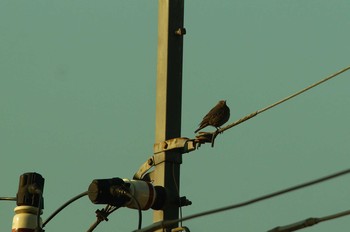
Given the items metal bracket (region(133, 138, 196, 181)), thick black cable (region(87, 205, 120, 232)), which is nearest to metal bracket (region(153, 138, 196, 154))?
metal bracket (region(133, 138, 196, 181))

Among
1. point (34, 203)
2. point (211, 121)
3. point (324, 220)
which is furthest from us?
point (211, 121)

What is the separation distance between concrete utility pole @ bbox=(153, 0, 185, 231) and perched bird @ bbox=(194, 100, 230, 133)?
104 inches

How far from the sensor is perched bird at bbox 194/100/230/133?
14.6 meters

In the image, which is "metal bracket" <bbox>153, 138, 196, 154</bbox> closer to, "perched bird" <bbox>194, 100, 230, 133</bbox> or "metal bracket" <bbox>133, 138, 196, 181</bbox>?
"metal bracket" <bbox>133, 138, 196, 181</bbox>

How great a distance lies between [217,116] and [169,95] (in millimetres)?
2972

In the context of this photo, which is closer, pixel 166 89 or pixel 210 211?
pixel 210 211

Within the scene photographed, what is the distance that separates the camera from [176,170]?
37.4 feet

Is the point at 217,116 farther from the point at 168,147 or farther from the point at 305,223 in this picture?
the point at 305,223

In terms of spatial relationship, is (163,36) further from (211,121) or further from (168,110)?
(211,121)

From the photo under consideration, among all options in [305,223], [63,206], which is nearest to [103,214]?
[63,206]

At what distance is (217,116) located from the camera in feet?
47.8

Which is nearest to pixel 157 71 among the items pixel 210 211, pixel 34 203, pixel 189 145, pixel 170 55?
pixel 170 55

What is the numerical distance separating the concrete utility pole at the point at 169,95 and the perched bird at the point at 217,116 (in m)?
2.65

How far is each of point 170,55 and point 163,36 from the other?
0.23 metres
